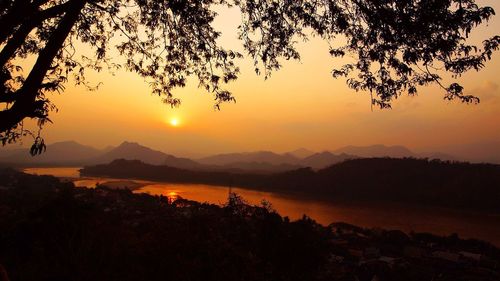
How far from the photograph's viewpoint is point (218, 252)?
8.40 metres

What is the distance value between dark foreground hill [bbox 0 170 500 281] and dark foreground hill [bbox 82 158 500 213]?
17.1 meters

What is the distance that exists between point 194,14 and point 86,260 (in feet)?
17.6

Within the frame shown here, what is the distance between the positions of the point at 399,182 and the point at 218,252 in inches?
1613

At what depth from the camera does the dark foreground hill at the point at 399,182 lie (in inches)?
1521

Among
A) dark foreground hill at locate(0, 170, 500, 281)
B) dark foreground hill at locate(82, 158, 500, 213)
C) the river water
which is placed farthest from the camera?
dark foreground hill at locate(82, 158, 500, 213)

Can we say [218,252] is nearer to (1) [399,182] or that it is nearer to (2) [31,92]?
(2) [31,92]

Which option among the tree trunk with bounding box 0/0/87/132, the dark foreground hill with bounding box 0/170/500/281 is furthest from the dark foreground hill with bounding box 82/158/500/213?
the tree trunk with bounding box 0/0/87/132

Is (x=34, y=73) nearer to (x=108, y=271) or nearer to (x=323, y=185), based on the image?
(x=108, y=271)

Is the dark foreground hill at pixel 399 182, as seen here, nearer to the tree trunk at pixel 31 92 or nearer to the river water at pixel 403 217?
the river water at pixel 403 217

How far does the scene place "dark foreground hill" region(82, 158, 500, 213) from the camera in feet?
127

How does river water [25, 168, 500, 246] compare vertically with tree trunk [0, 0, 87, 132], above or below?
below

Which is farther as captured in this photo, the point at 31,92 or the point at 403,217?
the point at 403,217

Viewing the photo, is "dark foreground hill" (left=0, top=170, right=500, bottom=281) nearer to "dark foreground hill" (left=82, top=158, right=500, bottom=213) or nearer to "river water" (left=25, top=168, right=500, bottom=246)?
"river water" (left=25, top=168, right=500, bottom=246)

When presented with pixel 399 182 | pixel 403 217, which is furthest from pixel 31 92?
pixel 399 182
